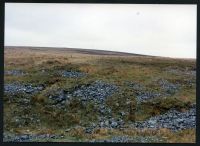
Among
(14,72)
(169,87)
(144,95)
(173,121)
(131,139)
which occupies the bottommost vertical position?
(131,139)

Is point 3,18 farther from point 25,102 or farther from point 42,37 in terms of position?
point 25,102

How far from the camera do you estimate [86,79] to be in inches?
491

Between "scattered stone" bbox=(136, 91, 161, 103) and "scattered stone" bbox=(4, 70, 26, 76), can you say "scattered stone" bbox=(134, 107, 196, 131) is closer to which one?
"scattered stone" bbox=(136, 91, 161, 103)

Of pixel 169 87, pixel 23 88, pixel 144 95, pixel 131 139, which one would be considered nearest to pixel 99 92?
pixel 144 95

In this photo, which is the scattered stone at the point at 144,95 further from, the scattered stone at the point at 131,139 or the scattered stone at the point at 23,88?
the scattered stone at the point at 23,88

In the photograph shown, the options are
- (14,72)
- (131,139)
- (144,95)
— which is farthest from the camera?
(144,95)

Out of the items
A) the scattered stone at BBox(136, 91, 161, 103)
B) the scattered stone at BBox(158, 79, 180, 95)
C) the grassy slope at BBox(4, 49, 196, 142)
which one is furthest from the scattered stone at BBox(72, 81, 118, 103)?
the scattered stone at BBox(158, 79, 180, 95)

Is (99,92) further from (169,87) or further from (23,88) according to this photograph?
(23,88)

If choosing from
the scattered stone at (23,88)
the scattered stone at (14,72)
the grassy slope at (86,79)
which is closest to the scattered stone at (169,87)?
the grassy slope at (86,79)

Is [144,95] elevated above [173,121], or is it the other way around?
[144,95]

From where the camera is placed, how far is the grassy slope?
1224 centimetres

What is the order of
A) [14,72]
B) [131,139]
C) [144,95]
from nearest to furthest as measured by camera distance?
[131,139] < [14,72] < [144,95]

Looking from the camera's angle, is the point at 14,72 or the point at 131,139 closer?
the point at 131,139

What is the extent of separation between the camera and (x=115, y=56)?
12.4 metres
